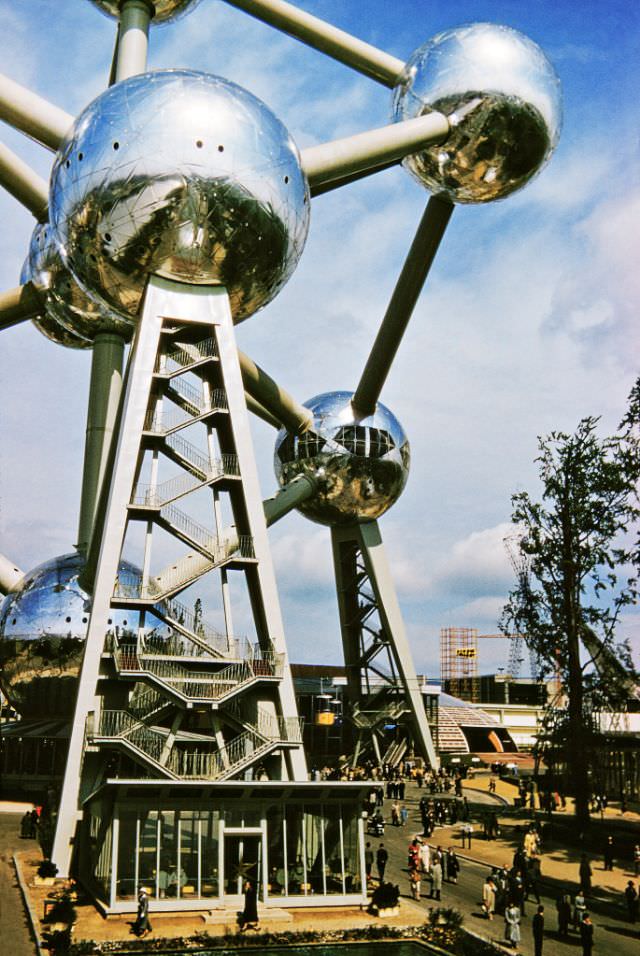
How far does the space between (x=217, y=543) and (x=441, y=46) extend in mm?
15481

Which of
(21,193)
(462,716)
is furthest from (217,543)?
(462,716)

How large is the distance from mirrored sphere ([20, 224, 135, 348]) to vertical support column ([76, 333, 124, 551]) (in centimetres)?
52

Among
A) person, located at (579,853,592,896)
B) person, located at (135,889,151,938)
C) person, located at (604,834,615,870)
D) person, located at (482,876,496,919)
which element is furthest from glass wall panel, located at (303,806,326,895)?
person, located at (604,834,615,870)

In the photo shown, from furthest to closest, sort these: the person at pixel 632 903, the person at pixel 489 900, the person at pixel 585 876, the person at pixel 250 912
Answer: the person at pixel 585 876 → the person at pixel 632 903 → the person at pixel 489 900 → the person at pixel 250 912

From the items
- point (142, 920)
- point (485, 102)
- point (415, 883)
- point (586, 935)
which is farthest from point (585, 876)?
point (485, 102)

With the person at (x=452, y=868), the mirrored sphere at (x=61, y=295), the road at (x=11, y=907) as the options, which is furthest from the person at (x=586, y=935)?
the mirrored sphere at (x=61, y=295)

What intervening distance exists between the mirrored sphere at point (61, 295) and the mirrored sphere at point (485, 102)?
32.5ft

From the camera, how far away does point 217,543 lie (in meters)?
21.2

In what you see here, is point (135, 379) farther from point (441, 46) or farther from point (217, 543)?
point (441, 46)

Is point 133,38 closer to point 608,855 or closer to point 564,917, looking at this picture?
point 564,917

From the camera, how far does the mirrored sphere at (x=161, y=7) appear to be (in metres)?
28.4

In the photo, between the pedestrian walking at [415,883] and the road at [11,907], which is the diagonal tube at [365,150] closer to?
the pedestrian walking at [415,883]

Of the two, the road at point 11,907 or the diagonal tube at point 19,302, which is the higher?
the diagonal tube at point 19,302

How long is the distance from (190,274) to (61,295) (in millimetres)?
8376
